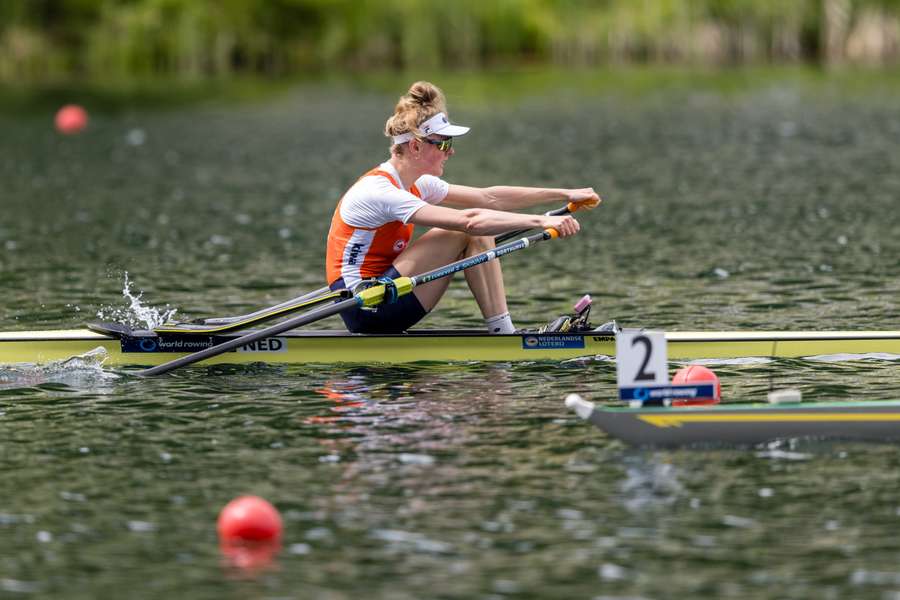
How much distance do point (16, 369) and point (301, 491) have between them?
4.54m

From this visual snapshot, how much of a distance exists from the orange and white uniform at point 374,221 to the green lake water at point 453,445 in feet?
3.03

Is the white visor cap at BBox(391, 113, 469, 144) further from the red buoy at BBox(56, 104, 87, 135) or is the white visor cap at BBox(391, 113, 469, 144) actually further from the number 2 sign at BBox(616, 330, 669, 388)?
the red buoy at BBox(56, 104, 87, 135)

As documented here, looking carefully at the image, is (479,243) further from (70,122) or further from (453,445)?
(70,122)

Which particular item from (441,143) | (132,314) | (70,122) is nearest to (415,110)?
(441,143)

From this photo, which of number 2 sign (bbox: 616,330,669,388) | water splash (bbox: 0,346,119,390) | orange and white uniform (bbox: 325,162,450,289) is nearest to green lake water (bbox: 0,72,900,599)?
water splash (bbox: 0,346,119,390)

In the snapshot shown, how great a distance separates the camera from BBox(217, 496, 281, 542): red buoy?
8.12 metres

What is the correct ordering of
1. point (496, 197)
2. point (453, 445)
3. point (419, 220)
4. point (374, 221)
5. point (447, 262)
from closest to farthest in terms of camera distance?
point (453, 445), point (419, 220), point (374, 221), point (447, 262), point (496, 197)

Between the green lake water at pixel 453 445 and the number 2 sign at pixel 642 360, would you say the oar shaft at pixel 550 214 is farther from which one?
the number 2 sign at pixel 642 360

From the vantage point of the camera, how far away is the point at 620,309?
1569 cm

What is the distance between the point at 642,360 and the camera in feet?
31.8

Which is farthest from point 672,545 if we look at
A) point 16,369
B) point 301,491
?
point 16,369

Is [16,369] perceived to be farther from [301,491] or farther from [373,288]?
[301,491]

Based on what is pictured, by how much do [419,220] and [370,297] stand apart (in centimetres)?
73

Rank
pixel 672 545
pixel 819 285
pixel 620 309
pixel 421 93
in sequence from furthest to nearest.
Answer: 1. pixel 819 285
2. pixel 620 309
3. pixel 421 93
4. pixel 672 545
